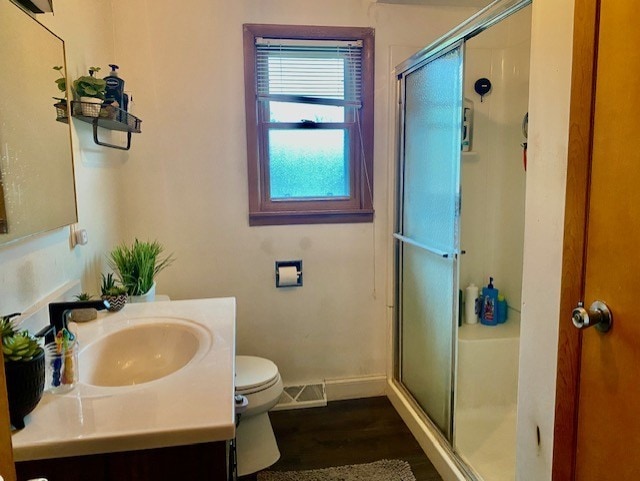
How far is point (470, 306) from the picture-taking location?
2.67 m

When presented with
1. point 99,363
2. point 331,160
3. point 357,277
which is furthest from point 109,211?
point 357,277

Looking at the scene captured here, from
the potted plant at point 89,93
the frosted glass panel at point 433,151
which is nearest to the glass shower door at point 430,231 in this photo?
the frosted glass panel at point 433,151

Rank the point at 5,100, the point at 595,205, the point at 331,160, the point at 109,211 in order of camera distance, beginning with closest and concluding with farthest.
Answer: the point at 595,205 → the point at 5,100 → the point at 109,211 → the point at 331,160

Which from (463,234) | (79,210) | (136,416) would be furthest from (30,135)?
(463,234)

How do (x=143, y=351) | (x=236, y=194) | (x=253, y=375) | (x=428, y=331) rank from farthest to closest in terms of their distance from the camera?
1. (x=236, y=194)
2. (x=428, y=331)
3. (x=253, y=375)
4. (x=143, y=351)

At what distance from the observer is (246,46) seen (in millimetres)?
2299

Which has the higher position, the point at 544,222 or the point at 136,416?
the point at 544,222

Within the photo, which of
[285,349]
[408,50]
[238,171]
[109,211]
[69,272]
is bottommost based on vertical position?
[285,349]

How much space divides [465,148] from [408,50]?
646 millimetres

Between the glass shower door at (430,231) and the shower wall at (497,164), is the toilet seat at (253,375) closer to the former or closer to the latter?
the glass shower door at (430,231)

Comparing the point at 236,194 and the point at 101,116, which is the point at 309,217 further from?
the point at 101,116

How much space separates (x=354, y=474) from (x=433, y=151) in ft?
4.90

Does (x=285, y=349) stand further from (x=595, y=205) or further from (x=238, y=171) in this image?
(x=595, y=205)

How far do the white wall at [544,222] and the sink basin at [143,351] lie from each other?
980mm
